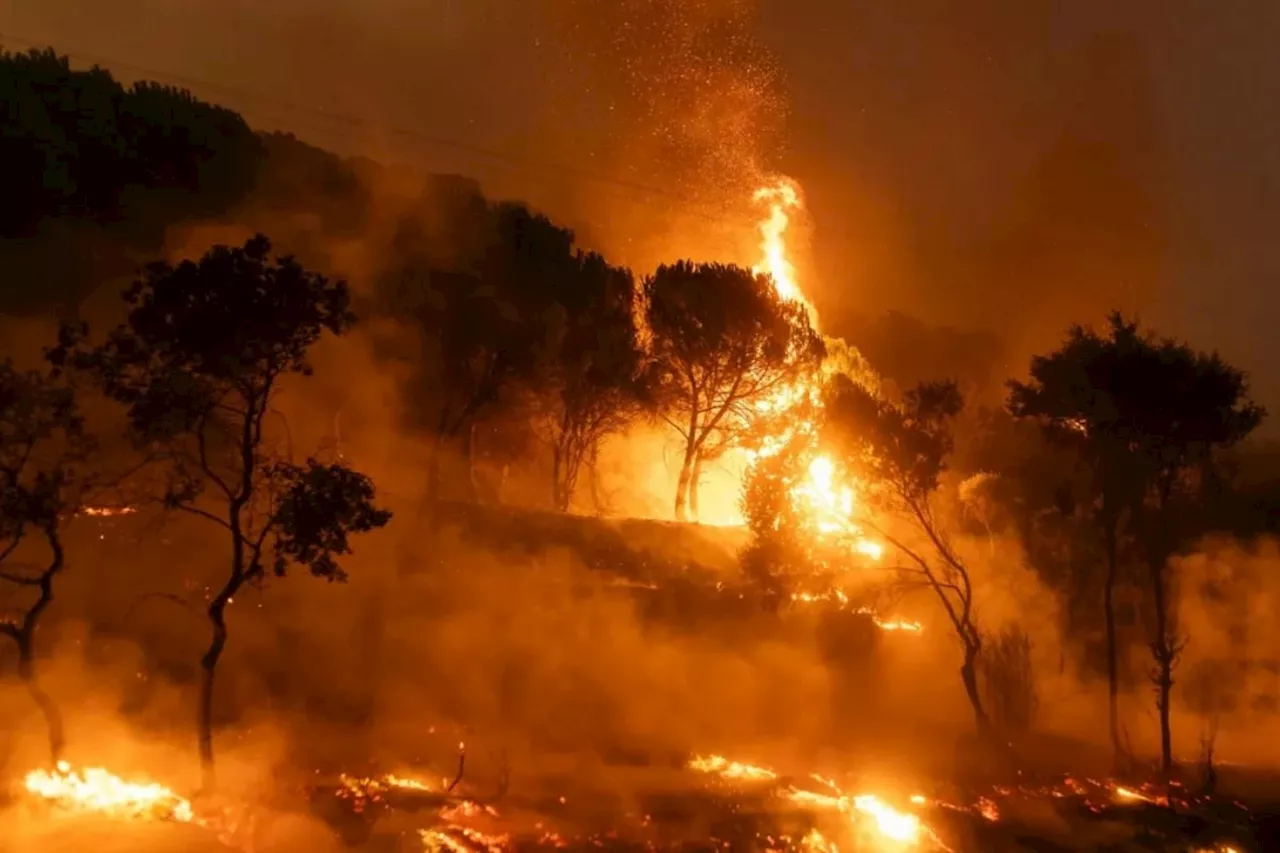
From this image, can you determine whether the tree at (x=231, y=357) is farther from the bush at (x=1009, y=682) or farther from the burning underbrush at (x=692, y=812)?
the bush at (x=1009, y=682)

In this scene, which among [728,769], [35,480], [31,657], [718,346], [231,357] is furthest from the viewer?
[718,346]

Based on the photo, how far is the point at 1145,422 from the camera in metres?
23.0

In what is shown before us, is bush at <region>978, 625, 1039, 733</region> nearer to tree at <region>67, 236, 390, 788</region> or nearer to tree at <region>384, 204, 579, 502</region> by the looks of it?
tree at <region>67, 236, 390, 788</region>

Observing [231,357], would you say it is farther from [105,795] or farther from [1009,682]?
[1009,682]

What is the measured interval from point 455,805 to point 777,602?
39.9ft

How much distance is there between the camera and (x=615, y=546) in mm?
28828

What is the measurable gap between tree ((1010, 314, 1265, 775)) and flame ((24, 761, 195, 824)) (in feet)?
62.8

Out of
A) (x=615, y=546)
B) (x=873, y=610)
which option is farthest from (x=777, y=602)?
(x=615, y=546)

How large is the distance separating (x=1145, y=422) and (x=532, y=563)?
15033 millimetres

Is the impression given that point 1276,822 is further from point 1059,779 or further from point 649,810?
point 649,810

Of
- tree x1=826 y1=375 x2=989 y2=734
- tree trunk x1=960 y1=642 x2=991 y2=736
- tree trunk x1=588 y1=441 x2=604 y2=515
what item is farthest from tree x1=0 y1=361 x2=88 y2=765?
tree trunk x1=588 y1=441 x2=604 y2=515

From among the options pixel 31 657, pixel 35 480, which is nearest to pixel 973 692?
pixel 31 657

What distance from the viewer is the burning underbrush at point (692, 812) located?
49.6ft

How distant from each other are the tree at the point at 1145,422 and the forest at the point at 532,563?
0.30ft
